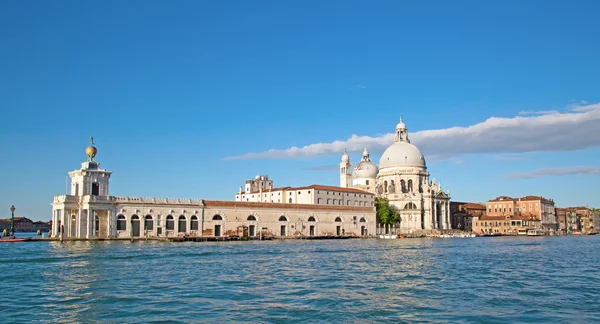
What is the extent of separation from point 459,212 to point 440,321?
11998 cm

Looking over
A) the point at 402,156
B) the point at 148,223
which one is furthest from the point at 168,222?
the point at 402,156

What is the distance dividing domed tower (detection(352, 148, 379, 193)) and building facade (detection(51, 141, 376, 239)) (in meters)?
33.7

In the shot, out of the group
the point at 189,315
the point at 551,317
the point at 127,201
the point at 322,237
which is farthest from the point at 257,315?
the point at 322,237

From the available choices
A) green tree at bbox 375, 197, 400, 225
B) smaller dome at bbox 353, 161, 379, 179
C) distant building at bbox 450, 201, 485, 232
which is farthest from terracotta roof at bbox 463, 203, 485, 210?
green tree at bbox 375, 197, 400, 225

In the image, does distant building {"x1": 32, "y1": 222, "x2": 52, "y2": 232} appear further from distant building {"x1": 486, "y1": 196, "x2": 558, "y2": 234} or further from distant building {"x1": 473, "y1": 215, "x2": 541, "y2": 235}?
distant building {"x1": 486, "y1": 196, "x2": 558, "y2": 234}

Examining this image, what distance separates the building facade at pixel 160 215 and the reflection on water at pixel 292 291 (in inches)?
1190

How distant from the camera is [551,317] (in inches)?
695

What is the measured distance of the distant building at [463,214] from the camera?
130375 mm

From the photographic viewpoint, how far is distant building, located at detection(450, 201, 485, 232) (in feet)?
428

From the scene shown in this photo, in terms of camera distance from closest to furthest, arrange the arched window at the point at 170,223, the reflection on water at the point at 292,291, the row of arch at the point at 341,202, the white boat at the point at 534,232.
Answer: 1. the reflection on water at the point at 292,291
2. the arched window at the point at 170,223
3. the row of arch at the point at 341,202
4. the white boat at the point at 534,232

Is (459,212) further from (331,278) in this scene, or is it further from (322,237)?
(331,278)

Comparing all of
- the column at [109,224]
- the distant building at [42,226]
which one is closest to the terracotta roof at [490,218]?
the column at [109,224]

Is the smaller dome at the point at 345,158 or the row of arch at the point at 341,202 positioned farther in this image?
the smaller dome at the point at 345,158

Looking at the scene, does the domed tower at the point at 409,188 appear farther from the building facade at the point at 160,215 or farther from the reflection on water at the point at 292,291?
the reflection on water at the point at 292,291
